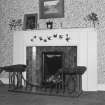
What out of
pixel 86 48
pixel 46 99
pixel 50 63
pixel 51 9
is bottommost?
pixel 46 99

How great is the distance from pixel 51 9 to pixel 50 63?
5.09 feet

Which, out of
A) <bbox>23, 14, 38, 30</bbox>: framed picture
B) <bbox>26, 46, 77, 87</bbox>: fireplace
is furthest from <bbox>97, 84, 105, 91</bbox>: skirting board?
<bbox>23, 14, 38, 30</bbox>: framed picture

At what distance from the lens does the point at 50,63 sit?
20.1 feet

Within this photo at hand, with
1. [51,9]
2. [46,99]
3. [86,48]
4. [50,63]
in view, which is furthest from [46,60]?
[46,99]

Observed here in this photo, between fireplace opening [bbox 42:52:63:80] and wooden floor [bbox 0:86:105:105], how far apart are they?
1089 millimetres

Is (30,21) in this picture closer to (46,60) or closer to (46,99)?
(46,60)

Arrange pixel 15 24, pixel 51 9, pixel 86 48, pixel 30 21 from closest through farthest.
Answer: pixel 86 48
pixel 51 9
pixel 30 21
pixel 15 24

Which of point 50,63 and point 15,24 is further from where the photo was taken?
point 15,24

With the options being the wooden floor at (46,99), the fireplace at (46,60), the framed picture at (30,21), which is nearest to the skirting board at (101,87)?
the wooden floor at (46,99)

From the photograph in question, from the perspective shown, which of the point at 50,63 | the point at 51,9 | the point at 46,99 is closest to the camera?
the point at 46,99

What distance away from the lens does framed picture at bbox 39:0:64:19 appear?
6.21 metres

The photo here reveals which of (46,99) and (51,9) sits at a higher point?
(51,9)

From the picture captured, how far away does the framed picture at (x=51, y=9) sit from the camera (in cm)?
621

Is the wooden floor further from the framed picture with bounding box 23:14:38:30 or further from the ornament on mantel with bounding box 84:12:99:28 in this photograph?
the framed picture with bounding box 23:14:38:30
